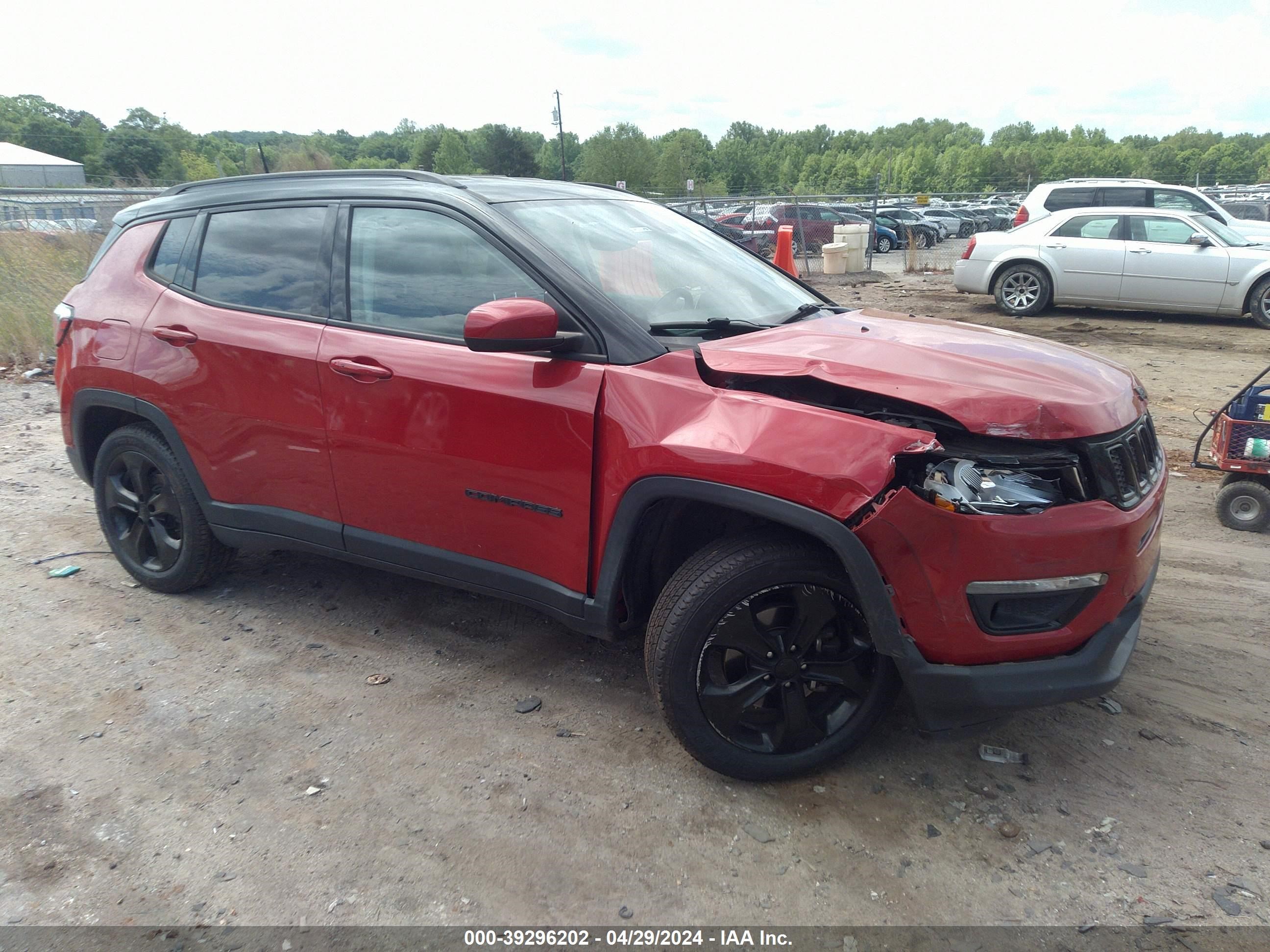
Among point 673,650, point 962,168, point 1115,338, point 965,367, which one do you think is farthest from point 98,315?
point 962,168

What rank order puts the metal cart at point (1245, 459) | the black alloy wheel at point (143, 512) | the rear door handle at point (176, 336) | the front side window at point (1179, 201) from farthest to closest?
the front side window at point (1179, 201) → the metal cart at point (1245, 459) → the black alloy wheel at point (143, 512) → the rear door handle at point (176, 336)

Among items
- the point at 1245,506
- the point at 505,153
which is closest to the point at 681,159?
the point at 505,153

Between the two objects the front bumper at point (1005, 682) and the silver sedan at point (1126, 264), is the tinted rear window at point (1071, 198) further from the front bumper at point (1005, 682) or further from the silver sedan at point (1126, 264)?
the front bumper at point (1005, 682)

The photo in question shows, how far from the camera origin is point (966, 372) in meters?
2.60

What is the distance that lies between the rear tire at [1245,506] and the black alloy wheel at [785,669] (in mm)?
3304

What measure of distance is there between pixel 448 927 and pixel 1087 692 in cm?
187

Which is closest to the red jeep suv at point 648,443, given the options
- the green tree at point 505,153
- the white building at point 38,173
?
the white building at point 38,173

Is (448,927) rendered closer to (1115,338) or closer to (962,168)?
(1115,338)

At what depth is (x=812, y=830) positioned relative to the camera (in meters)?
2.63

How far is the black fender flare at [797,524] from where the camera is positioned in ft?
7.89

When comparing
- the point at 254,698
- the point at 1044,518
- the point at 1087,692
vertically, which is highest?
the point at 1044,518

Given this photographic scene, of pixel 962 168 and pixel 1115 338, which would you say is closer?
pixel 1115 338

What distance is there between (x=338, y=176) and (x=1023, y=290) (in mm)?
11321

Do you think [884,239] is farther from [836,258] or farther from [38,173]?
[38,173]
